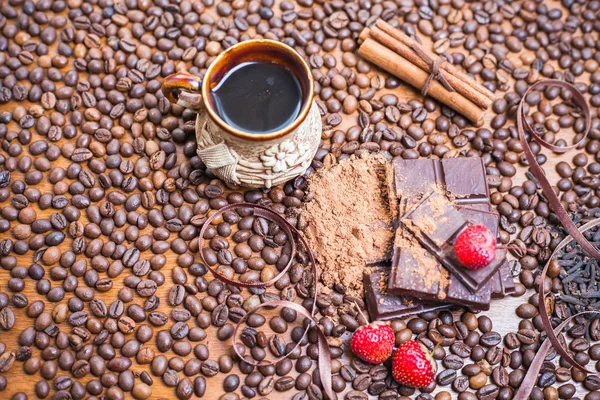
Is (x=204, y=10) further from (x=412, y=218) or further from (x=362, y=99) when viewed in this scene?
(x=412, y=218)

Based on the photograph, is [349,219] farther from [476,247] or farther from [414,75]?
[414,75]

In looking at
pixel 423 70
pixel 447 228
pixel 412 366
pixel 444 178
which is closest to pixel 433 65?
pixel 423 70

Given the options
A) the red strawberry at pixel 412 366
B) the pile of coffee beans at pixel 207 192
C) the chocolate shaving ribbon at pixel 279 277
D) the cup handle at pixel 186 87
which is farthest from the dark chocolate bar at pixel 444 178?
the cup handle at pixel 186 87

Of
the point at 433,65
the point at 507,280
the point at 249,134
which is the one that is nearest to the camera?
the point at 249,134

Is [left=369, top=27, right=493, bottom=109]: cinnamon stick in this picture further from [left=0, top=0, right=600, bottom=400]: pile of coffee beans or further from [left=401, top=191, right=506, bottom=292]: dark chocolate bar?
[left=401, top=191, right=506, bottom=292]: dark chocolate bar

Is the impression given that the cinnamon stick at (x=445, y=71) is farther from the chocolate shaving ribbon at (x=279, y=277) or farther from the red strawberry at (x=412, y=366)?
the red strawberry at (x=412, y=366)
